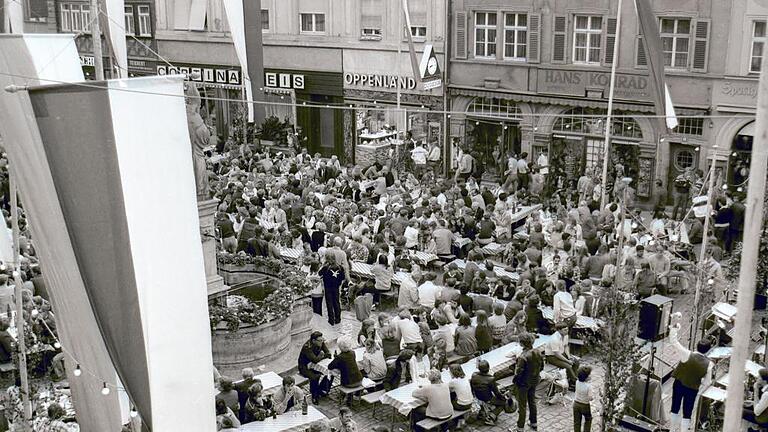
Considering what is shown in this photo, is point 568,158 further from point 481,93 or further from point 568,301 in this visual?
point 568,301

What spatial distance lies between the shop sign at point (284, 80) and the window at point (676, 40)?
1368 cm

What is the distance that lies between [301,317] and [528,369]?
546cm

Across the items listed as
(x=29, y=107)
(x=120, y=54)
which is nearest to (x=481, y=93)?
(x=120, y=54)

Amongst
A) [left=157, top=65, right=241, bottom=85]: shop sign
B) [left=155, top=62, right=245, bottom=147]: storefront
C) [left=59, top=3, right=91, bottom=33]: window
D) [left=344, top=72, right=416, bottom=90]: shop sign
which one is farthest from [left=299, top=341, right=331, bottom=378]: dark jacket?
[left=59, top=3, right=91, bottom=33]: window

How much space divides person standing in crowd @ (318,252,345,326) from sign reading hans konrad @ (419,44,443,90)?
40.4 ft

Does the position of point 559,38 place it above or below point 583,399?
above

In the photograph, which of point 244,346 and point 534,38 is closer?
point 244,346

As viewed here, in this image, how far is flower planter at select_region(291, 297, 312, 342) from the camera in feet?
55.6

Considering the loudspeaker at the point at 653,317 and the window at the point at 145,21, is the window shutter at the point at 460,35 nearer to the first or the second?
the window at the point at 145,21

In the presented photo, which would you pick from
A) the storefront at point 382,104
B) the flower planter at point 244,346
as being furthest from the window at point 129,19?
the flower planter at point 244,346

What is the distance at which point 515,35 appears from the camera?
2931cm

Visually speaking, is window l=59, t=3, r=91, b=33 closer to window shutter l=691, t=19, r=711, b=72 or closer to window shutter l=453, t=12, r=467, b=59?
window shutter l=453, t=12, r=467, b=59

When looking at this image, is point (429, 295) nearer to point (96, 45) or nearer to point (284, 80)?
point (96, 45)

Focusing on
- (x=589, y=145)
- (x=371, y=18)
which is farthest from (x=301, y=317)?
(x=371, y=18)
